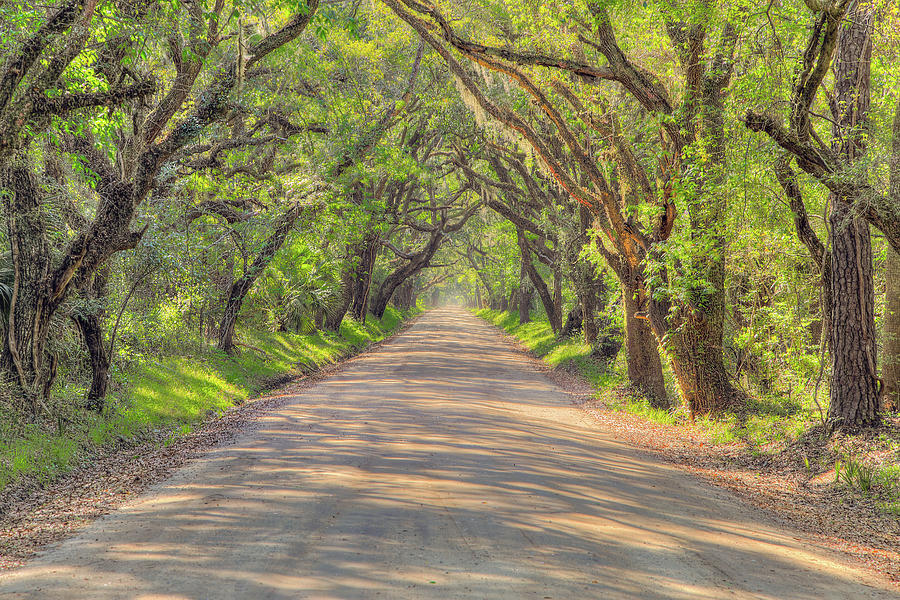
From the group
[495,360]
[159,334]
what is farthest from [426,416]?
[495,360]

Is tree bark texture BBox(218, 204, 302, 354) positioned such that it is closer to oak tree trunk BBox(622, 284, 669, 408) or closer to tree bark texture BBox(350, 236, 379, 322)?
oak tree trunk BBox(622, 284, 669, 408)

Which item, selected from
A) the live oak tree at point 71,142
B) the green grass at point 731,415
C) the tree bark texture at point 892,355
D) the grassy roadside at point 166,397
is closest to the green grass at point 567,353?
the green grass at point 731,415

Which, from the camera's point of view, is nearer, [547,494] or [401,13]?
[547,494]

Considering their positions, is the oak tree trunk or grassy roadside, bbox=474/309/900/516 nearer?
grassy roadside, bbox=474/309/900/516

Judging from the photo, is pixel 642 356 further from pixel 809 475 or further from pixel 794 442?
pixel 809 475

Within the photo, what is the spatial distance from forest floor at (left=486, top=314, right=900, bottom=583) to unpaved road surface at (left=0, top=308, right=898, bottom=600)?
43 centimetres

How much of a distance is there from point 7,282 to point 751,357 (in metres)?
12.8

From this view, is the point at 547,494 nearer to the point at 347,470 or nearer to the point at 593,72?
the point at 347,470

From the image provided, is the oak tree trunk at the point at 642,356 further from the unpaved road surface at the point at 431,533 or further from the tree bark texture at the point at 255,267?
the tree bark texture at the point at 255,267

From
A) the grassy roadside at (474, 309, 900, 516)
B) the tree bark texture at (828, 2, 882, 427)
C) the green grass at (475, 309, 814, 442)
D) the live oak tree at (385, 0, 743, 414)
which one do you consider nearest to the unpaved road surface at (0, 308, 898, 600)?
the grassy roadside at (474, 309, 900, 516)

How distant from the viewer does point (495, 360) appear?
25.0 meters

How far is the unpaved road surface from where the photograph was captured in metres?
4.66

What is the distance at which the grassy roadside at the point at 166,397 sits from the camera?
25.8 feet

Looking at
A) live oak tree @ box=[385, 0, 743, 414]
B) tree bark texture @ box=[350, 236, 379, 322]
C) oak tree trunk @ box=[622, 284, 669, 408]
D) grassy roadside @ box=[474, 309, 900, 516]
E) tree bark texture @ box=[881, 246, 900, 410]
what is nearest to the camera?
grassy roadside @ box=[474, 309, 900, 516]
